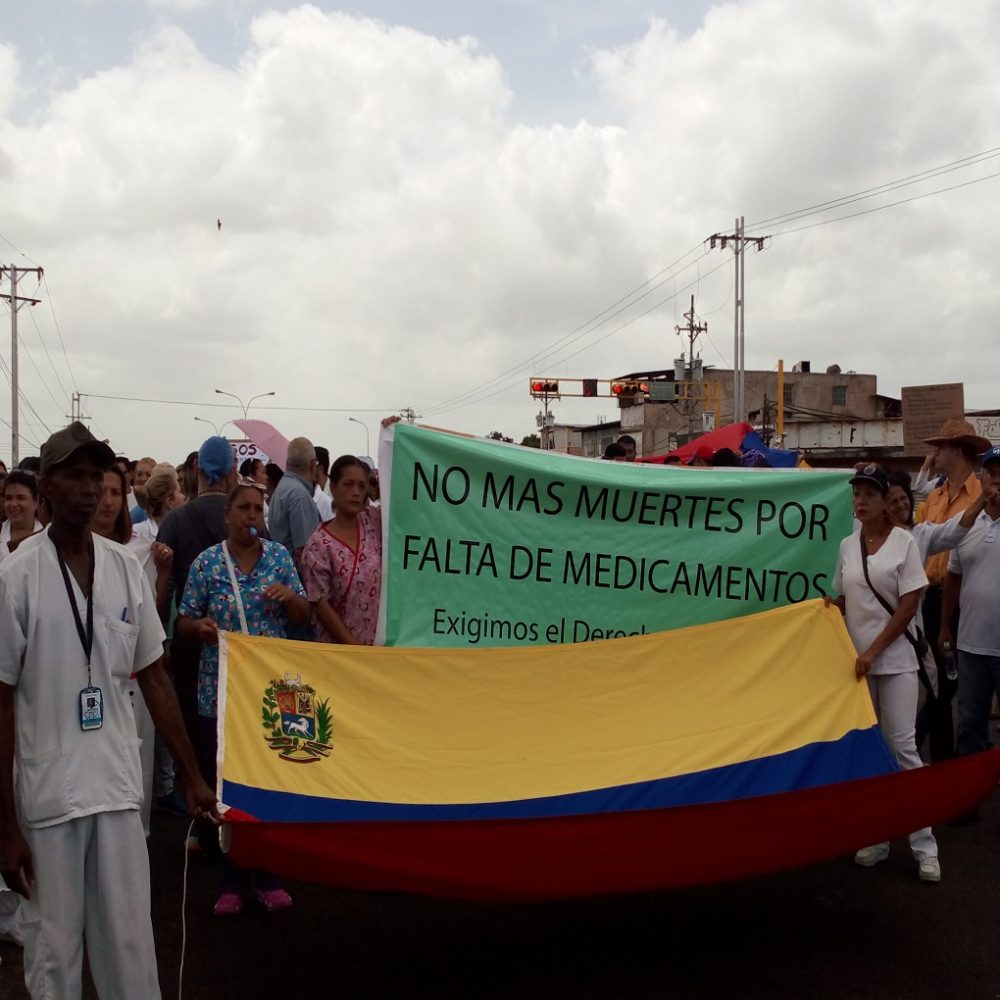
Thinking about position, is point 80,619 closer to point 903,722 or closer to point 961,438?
point 903,722

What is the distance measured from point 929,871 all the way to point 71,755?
4258mm

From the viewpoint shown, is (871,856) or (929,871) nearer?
(929,871)

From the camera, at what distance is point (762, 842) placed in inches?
157

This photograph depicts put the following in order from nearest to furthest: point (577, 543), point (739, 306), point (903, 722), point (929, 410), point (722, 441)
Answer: point (903, 722) → point (577, 543) → point (722, 441) → point (929, 410) → point (739, 306)

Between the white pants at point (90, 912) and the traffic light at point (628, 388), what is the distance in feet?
134

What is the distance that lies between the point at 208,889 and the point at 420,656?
1697 millimetres

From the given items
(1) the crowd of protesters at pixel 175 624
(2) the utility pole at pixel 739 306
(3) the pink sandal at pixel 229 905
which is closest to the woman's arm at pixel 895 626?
(1) the crowd of protesters at pixel 175 624

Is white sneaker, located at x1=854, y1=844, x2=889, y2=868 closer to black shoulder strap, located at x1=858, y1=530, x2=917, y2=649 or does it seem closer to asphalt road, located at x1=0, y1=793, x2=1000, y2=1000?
asphalt road, located at x1=0, y1=793, x2=1000, y2=1000

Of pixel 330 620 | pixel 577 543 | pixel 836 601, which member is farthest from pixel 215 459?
pixel 836 601

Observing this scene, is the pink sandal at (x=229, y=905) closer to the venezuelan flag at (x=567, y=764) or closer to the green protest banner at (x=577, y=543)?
the venezuelan flag at (x=567, y=764)

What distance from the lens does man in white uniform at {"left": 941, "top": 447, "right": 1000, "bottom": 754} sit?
19.9 feet

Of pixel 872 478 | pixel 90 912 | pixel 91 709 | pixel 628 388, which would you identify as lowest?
pixel 90 912

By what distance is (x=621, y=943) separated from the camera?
4.73 meters

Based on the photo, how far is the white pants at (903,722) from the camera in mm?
5406
